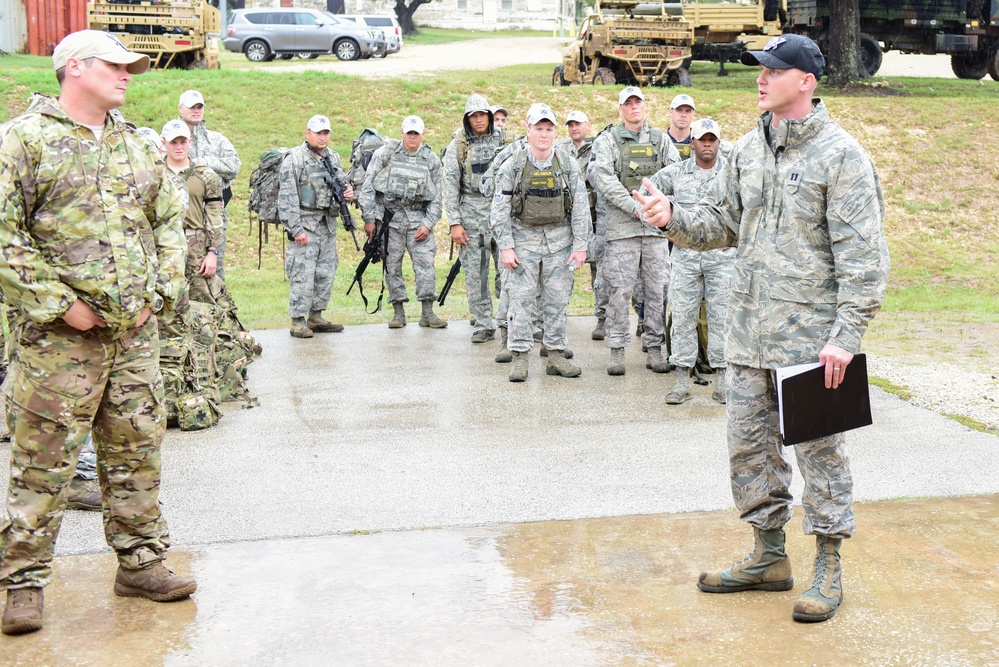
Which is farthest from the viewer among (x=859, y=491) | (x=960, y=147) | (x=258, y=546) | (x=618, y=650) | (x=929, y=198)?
Result: (x=960, y=147)

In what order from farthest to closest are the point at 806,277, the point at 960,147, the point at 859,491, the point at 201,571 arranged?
the point at 960,147 < the point at 859,491 < the point at 201,571 < the point at 806,277

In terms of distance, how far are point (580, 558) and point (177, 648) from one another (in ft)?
5.77

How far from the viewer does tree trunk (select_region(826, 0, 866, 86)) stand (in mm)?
24344

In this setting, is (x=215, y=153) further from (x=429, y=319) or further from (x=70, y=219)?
(x=70, y=219)

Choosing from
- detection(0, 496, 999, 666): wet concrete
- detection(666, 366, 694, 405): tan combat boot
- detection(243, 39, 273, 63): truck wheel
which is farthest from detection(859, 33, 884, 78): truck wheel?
detection(0, 496, 999, 666): wet concrete

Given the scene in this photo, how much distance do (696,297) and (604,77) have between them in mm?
16658

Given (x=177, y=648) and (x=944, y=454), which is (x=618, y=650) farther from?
(x=944, y=454)

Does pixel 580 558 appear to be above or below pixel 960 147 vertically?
below

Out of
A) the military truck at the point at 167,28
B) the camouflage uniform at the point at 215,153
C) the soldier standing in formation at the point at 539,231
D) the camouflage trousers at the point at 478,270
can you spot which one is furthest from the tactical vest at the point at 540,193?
the military truck at the point at 167,28

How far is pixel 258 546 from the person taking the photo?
17.7ft

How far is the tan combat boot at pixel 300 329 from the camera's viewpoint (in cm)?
1097

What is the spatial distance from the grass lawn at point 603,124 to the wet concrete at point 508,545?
542cm

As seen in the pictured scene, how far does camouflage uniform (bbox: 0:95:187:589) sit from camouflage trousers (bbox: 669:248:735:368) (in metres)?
4.57

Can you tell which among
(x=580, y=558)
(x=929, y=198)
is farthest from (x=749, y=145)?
(x=929, y=198)
